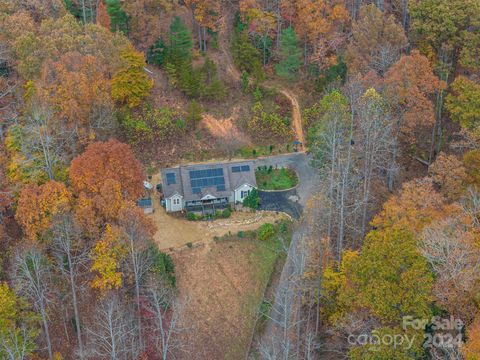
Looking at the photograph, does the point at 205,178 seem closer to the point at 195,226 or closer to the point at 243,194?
the point at 243,194

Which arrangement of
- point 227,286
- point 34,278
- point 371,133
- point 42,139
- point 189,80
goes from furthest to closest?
point 189,80
point 371,133
point 227,286
point 42,139
point 34,278

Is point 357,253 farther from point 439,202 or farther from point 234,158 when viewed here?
point 234,158

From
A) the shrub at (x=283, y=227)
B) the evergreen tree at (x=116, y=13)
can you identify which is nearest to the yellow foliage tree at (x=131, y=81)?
the evergreen tree at (x=116, y=13)

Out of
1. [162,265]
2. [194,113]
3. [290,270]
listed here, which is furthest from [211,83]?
[162,265]

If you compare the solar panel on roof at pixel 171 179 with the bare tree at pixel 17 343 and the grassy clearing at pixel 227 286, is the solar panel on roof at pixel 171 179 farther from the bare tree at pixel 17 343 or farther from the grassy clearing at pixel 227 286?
the bare tree at pixel 17 343

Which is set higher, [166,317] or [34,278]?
[34,278]

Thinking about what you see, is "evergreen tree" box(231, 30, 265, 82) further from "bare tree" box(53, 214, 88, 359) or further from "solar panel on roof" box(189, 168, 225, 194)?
"bare tree" box(53, 214, 88, 359)

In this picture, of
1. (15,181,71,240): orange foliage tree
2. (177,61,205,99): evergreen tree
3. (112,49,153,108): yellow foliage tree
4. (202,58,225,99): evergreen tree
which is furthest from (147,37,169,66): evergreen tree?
(15,181,71,240): orange foliage tree
